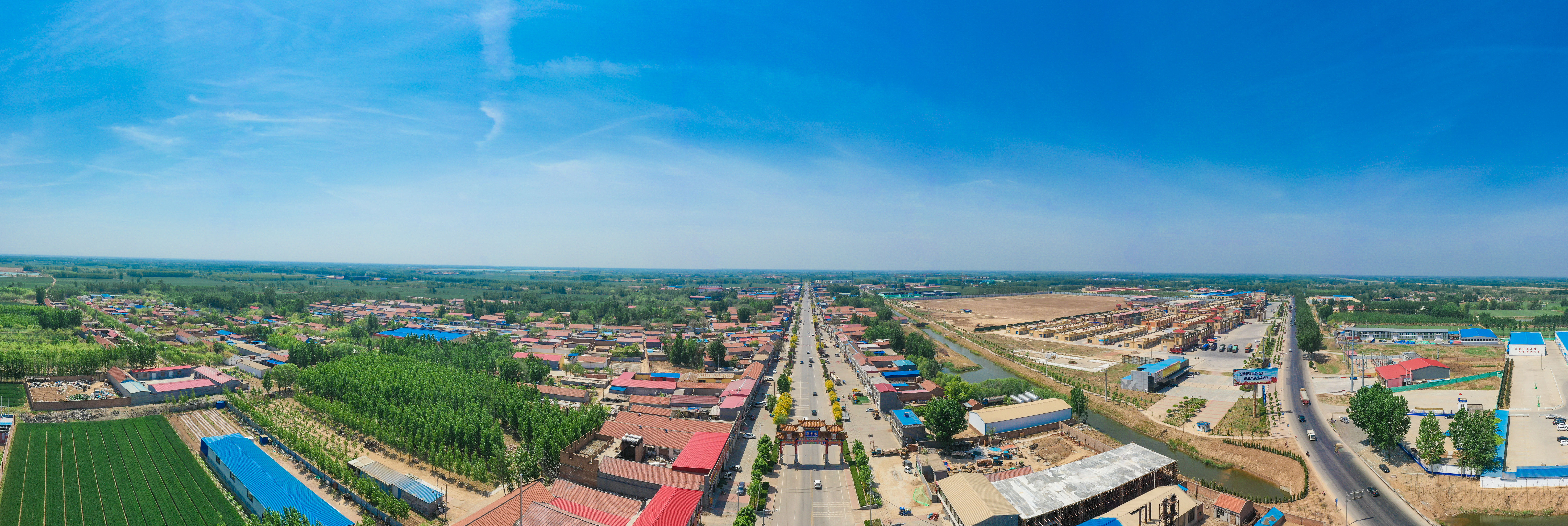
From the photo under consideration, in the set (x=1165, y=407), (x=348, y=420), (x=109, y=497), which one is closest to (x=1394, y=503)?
(x=1165, y=407)

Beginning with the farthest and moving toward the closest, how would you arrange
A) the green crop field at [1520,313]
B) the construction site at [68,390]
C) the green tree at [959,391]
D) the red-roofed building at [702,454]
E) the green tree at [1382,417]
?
the green crop field at [1520,313]
the green tree at [959,391]
the construction site at [68,390]
the green tree at [1382,417]
the red-roofed building at [702,454]

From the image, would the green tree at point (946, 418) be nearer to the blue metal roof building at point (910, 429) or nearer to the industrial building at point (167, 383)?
the blue metal roof building at point (910, 429)

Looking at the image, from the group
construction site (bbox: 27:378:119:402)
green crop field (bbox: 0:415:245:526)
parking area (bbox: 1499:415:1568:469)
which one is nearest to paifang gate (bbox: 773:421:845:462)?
green crop field (bbox: 0:415:245:526)

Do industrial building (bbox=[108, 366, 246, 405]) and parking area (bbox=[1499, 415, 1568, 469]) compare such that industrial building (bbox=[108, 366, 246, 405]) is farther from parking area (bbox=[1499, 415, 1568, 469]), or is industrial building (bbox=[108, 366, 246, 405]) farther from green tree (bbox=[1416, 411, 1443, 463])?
parking area (bbox=[1499, 415, 1568, 469])

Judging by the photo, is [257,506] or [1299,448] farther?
[1299,448]

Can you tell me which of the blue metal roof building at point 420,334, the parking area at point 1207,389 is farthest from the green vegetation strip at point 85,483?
the parking area at point 1207,389

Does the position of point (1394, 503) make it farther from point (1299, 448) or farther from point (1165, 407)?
point (1165, 407)
